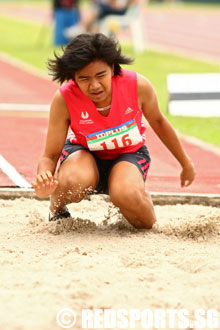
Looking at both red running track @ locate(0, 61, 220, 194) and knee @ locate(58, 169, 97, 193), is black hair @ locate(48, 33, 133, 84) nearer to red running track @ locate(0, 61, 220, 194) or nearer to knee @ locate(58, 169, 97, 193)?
Result: knee @ locate(58, 169, 97, 193)

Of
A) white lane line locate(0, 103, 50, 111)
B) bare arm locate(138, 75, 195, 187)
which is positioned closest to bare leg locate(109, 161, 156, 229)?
bare arm locate(138, 75, 195, 187)

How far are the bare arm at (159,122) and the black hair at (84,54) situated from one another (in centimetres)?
24

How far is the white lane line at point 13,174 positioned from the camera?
5578 mm

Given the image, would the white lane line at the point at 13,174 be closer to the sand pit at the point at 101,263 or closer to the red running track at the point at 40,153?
the red running track at the point at 40,153

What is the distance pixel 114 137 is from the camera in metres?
4.41

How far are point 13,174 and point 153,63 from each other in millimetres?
8680

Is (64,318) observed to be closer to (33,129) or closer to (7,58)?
(33,129)

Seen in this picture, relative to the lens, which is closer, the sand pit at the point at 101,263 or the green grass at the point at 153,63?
the sand pit at the point at 101,263

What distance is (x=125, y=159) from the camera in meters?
4.51

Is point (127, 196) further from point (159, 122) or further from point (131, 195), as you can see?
point (159, 122)

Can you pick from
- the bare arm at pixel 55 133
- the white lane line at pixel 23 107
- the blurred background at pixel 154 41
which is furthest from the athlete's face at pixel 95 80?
the white lane line at pixel 23 107

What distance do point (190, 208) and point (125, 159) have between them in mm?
868

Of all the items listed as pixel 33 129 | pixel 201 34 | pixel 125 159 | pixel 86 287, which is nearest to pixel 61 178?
pixel 125 159

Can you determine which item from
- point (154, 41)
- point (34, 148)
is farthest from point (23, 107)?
point (154, 41)
